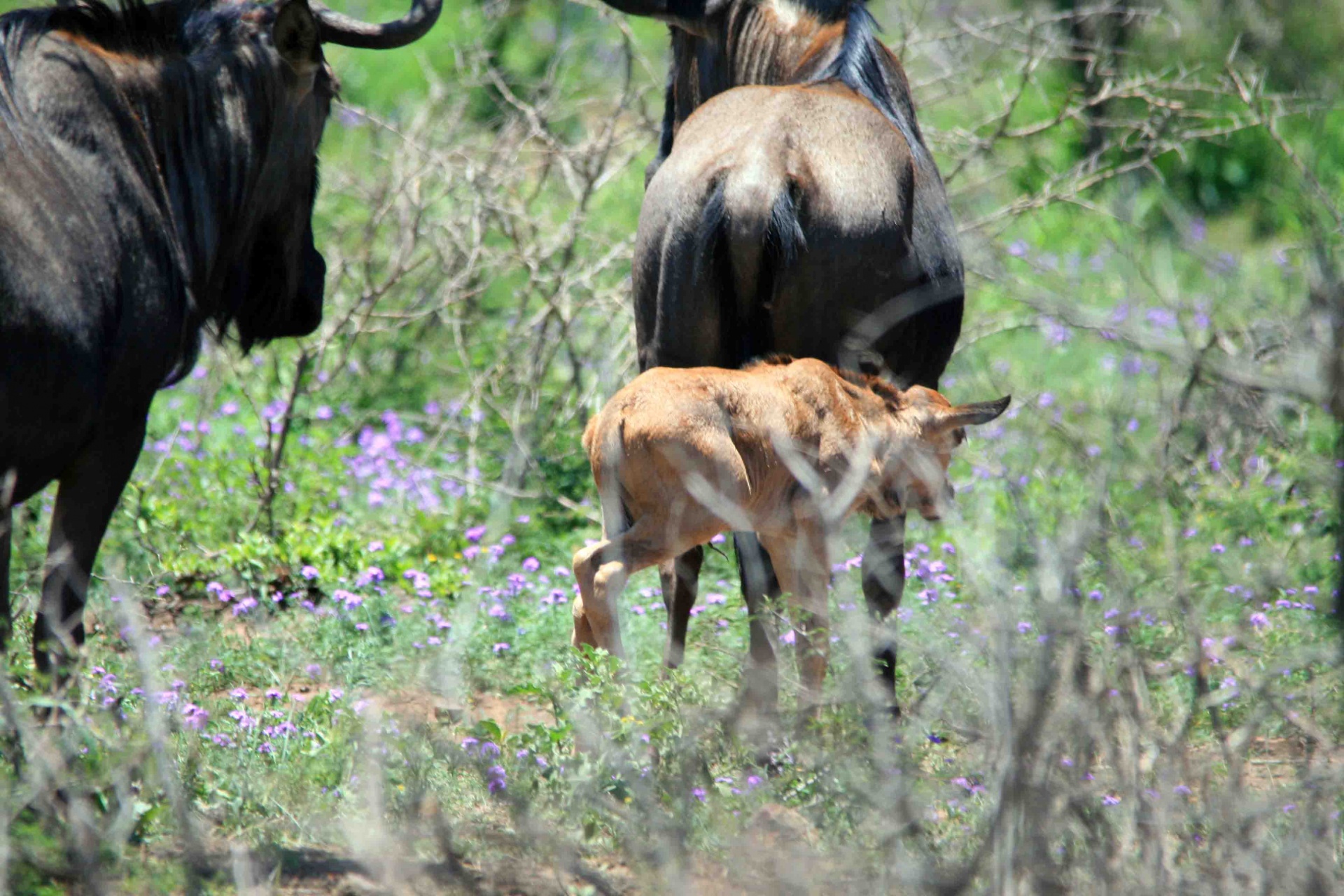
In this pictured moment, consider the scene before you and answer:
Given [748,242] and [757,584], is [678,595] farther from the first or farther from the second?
[748,242]

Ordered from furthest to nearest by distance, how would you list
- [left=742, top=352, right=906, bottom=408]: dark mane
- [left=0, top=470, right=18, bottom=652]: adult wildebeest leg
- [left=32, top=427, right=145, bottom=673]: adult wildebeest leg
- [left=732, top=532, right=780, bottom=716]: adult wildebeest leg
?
[left=732, top=532, right=780, bottom=716]: adult wildebeest leg
[left=742, top=352, right=906, bottom=408]: dark mane
[left=32, top=427, right=145, bottom=673]: adult wildebeest leg
[left=0, top=470, right=18, bottom=652]: adult wildebeest leg

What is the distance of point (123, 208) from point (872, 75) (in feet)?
7.89

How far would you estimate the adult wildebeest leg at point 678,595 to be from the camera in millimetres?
4691

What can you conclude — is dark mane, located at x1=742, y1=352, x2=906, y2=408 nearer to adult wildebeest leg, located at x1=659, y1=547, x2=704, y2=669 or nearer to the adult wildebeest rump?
adult wildebeest leg, located at x1=659, y1=547, x2=704, y2=669

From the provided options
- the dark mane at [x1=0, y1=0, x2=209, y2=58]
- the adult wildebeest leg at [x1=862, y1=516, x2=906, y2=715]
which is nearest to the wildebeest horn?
the dark mane at [x1=0, y1=0, x2=209, y2=58]

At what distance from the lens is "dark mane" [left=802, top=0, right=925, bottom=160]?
15.6 feet

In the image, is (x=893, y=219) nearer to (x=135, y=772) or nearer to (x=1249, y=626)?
(x=1249, y=626)

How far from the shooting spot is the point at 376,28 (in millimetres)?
4664

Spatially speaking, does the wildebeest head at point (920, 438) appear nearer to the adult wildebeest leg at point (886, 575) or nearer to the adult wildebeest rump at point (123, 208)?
the adult wildebeest leg at point (886, 575)

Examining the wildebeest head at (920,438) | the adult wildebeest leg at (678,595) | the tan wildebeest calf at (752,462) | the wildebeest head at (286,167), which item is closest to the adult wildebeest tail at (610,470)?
the tan wildebeest calf at (752,462)

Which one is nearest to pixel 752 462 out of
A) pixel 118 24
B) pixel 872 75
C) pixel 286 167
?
pixel 872 75

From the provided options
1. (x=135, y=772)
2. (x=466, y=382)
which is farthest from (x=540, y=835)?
(x=466, y=382)

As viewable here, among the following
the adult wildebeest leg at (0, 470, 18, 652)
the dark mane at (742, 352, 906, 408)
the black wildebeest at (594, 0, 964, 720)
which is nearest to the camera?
the adult wildebeest leg at (0, 470, 18, 652)

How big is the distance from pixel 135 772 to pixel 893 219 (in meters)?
2.54
